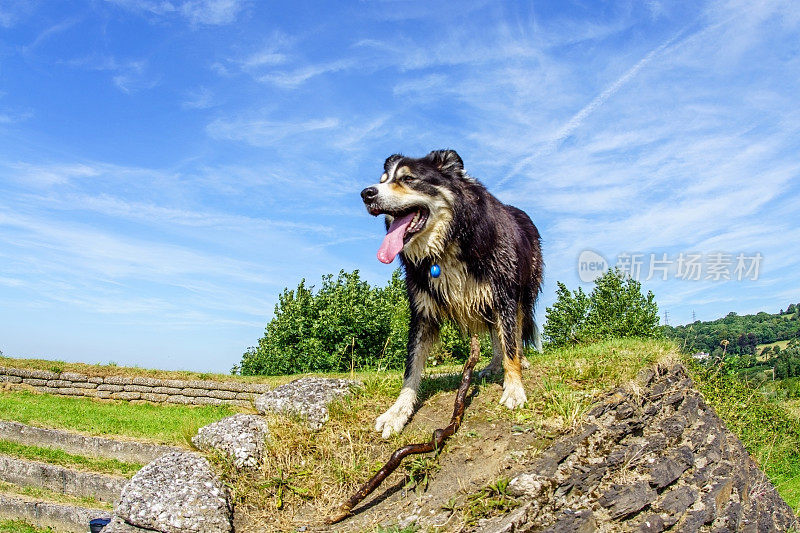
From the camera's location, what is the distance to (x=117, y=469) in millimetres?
9961

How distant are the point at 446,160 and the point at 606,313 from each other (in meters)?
13.0

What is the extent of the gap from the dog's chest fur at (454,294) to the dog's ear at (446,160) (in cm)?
73

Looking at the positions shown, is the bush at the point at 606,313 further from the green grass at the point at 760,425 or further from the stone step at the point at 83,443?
the stone step at the point at 83,443

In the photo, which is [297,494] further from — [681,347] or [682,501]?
[681,347]

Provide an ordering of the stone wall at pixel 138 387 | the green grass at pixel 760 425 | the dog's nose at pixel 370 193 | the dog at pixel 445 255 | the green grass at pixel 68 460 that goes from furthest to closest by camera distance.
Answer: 1. the stone wall at pixel 138 387
2. the green grass at pixel 760 425
3. the green grass at pixel 68 460
4. the dog at pixel 445 255
5. the dog's nose at pixel 370 193

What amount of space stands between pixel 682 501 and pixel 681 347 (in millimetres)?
3350

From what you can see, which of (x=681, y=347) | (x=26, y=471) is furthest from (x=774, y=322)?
(x=26, y=471)

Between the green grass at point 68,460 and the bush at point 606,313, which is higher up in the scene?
the bush at point 606,313

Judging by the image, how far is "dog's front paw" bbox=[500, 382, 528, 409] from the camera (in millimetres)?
5207

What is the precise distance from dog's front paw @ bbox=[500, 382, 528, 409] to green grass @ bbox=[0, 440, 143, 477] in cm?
720

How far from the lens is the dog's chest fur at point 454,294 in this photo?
5262mm

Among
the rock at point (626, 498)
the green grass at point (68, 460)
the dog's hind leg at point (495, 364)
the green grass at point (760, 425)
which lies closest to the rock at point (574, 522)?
the rock at point (626, 498)

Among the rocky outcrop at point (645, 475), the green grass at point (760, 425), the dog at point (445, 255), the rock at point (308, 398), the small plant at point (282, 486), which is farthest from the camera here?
the green grass at point (760, 425)

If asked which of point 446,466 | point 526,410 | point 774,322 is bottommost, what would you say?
point 446,466
